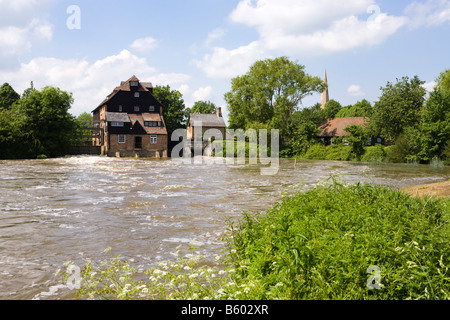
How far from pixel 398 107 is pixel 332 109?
67.2 m

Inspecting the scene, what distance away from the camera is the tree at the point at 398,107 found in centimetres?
4878

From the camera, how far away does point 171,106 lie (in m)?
82.9

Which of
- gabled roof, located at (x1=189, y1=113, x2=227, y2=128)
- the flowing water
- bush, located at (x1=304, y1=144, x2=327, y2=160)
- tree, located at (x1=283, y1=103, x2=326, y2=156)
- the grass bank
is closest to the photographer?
the grass bank

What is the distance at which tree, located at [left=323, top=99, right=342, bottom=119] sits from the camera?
113350 mm

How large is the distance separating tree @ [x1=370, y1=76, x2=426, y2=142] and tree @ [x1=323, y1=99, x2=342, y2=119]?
2416 inches

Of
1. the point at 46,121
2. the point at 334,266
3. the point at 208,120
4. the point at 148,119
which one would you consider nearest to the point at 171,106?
the point at 208,120

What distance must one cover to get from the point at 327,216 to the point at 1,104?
Result: 8248 centimetres

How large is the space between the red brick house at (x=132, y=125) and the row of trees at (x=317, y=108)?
50.7 feet

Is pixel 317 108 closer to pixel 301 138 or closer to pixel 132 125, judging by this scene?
pixel 301 138

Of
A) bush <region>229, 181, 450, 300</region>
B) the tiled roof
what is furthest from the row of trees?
bush <region>229, 181, 450, 300</region>

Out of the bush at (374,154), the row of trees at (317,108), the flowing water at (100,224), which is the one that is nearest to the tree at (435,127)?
the row of trees at (317,108)

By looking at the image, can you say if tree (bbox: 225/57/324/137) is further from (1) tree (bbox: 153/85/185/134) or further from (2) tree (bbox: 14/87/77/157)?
(2) tree (bbox: 14/87/77/157)

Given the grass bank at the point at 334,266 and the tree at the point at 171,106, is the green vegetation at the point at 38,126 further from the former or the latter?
the grass bank at the point at 334,266
